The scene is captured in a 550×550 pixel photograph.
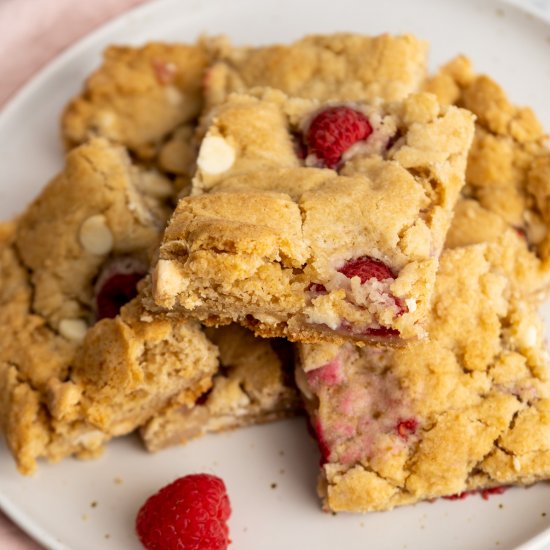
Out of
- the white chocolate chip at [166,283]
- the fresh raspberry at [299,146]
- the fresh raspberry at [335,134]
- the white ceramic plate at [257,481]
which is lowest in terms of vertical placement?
the white ceramic plate at [257,481]

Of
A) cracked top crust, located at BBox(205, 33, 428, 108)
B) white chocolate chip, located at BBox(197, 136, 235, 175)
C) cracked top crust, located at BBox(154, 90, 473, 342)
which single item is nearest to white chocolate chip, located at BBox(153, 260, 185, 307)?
cracked top crust, located at BBox(154, 90, 473, 342)

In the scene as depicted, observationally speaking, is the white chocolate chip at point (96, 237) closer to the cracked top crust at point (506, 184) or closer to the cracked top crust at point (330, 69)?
the cracked top crust at point (330, 69)

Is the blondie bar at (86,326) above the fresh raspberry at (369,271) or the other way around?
the other way around

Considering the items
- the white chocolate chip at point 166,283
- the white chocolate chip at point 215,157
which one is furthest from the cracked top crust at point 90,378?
the white chocolate chip at point 215,157

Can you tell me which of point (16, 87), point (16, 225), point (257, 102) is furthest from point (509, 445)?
point (16, 87)

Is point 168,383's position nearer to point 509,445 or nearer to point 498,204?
point 509,445

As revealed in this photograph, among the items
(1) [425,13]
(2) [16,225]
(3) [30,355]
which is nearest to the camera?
(3) [30,355]

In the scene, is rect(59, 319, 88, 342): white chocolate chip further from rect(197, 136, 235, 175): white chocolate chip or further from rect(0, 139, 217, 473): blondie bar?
rect(197, 136, 235, 175): white chocolate chip
